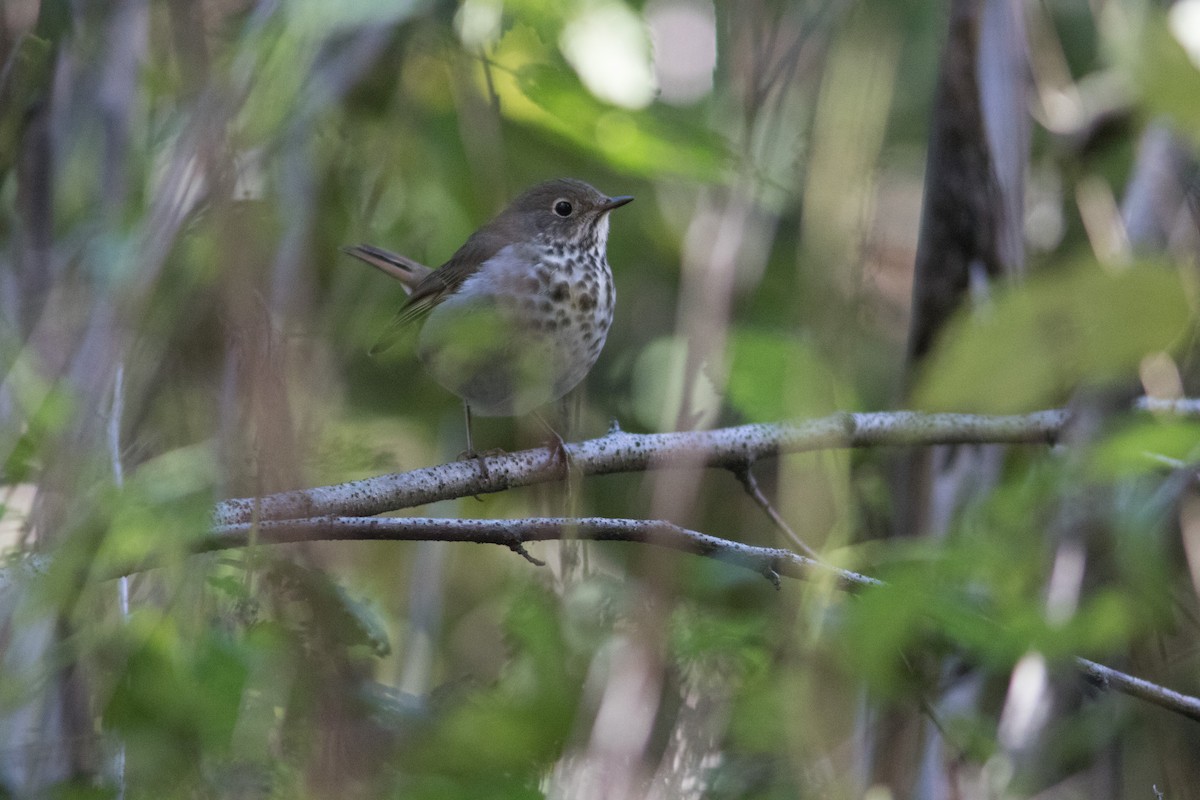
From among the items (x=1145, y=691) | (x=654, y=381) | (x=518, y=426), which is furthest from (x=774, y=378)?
(x=654, y=381)

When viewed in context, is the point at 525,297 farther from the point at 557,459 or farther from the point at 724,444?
the point at 724,444

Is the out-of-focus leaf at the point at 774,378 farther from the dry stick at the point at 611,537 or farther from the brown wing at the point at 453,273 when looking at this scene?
the brown wing at the point at 453,273

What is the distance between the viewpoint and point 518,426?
389 centimetres

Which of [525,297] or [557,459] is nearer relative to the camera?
[557,459]

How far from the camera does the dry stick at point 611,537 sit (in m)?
1.97

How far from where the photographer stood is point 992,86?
293 centimetres

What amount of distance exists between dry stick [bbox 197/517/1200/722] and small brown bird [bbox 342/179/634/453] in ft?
2.99

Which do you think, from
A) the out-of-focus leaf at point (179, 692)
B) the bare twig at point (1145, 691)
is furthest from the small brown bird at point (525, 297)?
the bare twig at point (1145, 691)

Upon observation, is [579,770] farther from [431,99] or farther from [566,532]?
[431,99]

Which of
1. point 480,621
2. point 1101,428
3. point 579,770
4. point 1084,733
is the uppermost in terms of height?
point 1101,428

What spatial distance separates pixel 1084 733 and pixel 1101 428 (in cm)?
89

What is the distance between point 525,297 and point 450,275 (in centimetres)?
47

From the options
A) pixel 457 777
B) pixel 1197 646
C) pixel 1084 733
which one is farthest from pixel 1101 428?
pixel 457 777

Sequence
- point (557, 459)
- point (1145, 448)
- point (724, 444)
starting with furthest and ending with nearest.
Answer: point (557, 459), point (724, 444), point (1145, 448)
